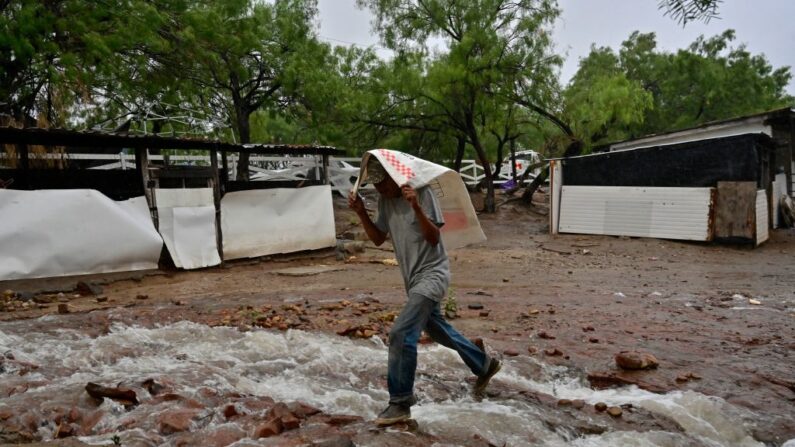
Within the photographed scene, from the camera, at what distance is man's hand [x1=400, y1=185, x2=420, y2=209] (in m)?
3.39

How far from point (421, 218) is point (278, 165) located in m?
19.0

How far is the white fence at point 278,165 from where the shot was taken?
12.9 metres

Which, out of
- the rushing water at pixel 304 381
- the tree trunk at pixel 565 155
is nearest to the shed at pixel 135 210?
the rushing water at pixel 304 381

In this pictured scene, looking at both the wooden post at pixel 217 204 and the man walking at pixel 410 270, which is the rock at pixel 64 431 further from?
the wooden post at pixel 217 204

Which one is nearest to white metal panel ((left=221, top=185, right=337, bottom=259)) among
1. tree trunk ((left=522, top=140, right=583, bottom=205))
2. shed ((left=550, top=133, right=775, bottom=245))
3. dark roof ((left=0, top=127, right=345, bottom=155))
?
dark roof ((left=0, top=127, right=345, bottom=155))

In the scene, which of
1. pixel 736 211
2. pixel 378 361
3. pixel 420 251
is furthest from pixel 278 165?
pixel 420 251

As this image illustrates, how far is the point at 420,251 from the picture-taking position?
11.7ft

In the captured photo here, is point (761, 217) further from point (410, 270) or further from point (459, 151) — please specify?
point (410, 270)

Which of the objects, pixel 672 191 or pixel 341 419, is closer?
pixel 341 419

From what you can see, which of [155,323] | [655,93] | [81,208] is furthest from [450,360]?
[655,93]

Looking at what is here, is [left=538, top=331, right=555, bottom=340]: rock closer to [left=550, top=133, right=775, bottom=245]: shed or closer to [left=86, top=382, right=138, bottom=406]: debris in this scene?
[left=86, top=382, right=138, bottom=406]: debris

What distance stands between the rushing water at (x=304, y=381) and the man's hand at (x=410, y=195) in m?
1.42

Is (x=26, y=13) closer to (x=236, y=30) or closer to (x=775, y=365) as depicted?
(x=236, y=30)

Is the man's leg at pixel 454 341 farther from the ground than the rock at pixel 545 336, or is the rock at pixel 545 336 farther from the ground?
the man's leg at pixel 454 341
